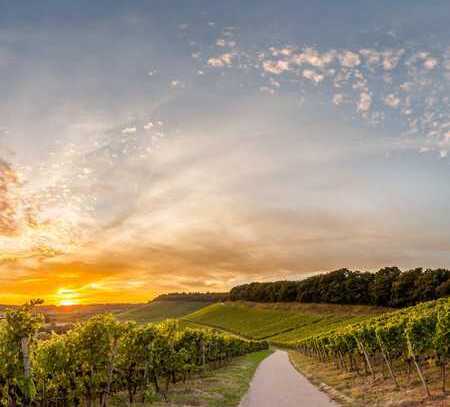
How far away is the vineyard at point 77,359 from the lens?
20.8m

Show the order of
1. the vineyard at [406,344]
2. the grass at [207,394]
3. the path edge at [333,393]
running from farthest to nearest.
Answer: the grass at [207,394] < the path edge at [333,393] < the vineyard at [406,344]

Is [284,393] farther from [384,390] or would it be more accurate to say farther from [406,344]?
[406,344]

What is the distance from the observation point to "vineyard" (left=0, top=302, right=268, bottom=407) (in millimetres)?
20766

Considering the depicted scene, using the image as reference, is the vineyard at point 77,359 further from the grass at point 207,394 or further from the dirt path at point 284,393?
the dirt path at point 284,393

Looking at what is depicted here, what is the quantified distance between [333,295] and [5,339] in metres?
142

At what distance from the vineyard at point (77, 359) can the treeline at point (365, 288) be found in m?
105

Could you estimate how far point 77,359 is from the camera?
83.8 ft

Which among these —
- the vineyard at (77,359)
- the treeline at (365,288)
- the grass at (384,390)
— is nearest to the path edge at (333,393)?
the grass at (384,390)

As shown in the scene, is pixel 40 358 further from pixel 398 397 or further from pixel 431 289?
pixel 431 289

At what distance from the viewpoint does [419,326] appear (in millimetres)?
32281

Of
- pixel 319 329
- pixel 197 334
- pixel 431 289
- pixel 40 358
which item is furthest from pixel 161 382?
pixel 431 289

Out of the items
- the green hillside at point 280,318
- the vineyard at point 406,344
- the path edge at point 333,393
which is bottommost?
the green hillside at point 280,318

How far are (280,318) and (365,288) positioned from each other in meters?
28.5

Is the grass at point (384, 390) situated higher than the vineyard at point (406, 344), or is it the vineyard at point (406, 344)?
the vineyard at point (406, 344)
